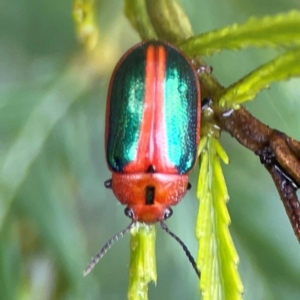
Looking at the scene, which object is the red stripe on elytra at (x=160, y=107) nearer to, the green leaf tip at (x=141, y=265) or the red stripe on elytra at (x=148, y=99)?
the red stripe on elytra at (x=148, y=99)

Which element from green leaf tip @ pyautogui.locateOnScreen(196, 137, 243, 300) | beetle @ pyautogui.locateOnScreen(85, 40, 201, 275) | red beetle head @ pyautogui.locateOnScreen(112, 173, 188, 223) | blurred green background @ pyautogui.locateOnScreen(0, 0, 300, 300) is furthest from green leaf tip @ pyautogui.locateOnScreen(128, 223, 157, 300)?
blurred green background @ pyautogui.locateOnScreen(0, 0, 300, 300)

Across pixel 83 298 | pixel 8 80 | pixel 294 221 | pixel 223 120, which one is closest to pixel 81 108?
pixel 8 80

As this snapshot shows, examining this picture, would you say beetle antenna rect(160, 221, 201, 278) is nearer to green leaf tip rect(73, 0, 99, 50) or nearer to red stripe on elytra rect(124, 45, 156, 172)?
red stripe on elytra rect(124, 45, 156, 172)

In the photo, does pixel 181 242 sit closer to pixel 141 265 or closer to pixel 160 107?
pixel 160 107

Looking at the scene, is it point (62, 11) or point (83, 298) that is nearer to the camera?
point (83, 298)

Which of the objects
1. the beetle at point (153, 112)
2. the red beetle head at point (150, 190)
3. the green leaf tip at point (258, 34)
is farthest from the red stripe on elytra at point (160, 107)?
the green leaf tip at point (258, 34)

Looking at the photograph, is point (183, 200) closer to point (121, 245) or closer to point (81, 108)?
point (121, 245)
